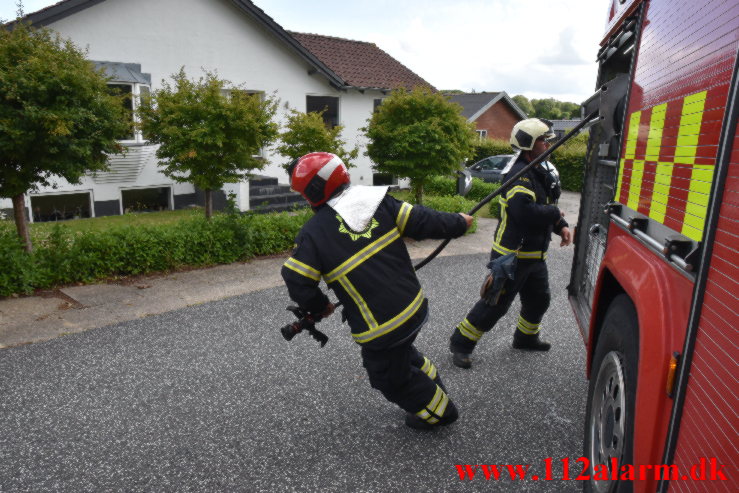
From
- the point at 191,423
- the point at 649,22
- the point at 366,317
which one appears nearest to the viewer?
the point at 649,22

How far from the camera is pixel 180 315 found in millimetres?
5395

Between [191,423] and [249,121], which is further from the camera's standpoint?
[249,121]

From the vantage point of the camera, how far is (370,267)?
2801 millimetres

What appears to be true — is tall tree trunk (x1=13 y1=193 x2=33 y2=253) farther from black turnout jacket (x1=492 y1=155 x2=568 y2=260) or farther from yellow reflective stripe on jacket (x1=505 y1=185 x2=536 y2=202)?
yellow reflective stripe on jacket (x1=505 y1=185 x2=536 y2=202)

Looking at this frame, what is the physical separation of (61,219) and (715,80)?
1280cm

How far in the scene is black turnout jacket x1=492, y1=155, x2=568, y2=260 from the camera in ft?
12.2

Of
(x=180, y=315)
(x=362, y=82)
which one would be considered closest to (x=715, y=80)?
(x=180, y=315)

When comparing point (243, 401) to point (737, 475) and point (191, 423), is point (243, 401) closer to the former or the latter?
point (191, 423)

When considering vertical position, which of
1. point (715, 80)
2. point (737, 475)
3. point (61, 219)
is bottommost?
point (61, 219)

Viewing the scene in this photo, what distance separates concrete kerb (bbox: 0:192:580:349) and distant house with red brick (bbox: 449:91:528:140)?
76.7 feet

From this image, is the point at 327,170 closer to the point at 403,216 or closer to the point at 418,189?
the point at 403,216

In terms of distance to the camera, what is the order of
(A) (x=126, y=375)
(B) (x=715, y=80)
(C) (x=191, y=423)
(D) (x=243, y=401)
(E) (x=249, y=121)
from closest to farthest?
(B) (x=715, y=80) < (C) (x=191, y=423) < (D) (x=243, y=401) < (A) (x=126, y=375) < (E) (x=249, y=121)

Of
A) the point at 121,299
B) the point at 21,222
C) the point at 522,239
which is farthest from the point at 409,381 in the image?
the point at 21,222

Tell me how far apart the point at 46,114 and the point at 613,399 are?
606 centimetres
